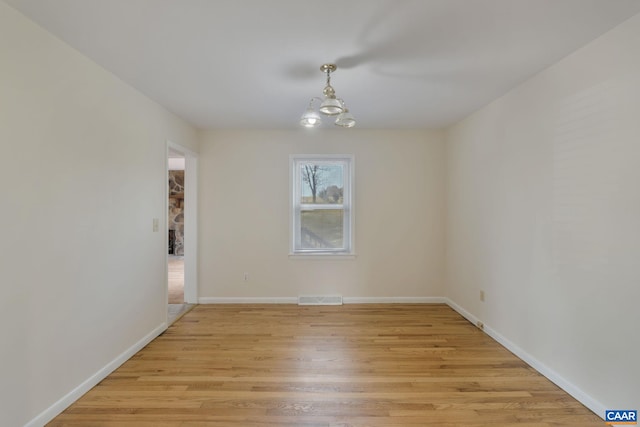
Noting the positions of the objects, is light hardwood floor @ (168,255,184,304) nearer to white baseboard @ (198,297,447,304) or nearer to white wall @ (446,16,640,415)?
white baseboard @ (198,297,447,304)

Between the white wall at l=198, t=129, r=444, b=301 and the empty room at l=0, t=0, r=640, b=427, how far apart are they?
1.49 ft

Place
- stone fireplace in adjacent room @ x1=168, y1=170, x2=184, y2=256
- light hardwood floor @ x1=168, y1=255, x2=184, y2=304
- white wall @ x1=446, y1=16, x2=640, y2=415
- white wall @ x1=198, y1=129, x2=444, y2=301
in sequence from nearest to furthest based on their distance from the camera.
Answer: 1. white wall @ x1=446, y1=16, x2=640, y2=415
2. white wall @ x1=198, y1=129, x2=444, y2=301
3. light hardwood floor @ x1=168, y1=255, x2=184, y2=304
4. stone fireplace in adjacent room @ x1=168, y1=170, x2=184, y2=256

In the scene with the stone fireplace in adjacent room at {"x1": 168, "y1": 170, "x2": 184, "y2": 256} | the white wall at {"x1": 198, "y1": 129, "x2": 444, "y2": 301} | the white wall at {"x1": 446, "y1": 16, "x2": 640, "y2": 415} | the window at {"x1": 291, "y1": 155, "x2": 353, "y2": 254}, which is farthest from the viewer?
the stone fireplace in adjacent room at {"x1": 168, "y1": 170, "x2": 184, "y2": 256}

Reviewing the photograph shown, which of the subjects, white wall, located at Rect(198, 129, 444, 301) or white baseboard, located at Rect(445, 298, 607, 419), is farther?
white wall, located at Rect(198, 129, 444, 301)

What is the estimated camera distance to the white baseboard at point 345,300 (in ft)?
13.4

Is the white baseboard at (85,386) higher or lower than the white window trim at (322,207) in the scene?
lower

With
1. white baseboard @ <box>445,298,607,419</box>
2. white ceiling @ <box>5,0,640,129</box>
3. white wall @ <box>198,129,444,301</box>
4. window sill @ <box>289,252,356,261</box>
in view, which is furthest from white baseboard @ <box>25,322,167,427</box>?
white baseboard @ <box>445,298,607,419</box>

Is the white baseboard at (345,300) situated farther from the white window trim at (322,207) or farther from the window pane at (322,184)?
the window pane at (322,184)

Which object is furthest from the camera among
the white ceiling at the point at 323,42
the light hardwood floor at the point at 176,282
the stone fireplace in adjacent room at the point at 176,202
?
the stone fireplace in adjacent room at the point at 176,202

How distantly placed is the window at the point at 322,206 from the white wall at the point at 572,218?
5.93ft

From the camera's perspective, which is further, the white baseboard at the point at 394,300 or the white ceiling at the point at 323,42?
the white baseboard at the point at 394,300

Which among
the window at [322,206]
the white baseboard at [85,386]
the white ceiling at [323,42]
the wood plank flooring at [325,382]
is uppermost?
the white ceiling at [323,42]

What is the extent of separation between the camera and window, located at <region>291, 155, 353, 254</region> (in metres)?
4.23

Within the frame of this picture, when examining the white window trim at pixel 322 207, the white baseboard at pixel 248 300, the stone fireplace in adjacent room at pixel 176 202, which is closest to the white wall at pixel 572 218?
→ the white window trim at pixel 322 207
